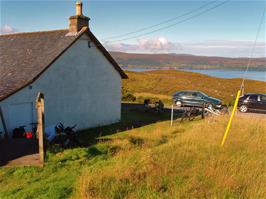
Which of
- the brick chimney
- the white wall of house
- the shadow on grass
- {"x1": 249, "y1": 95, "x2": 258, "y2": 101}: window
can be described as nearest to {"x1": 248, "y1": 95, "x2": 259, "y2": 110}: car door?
{"x1": 249, "y1": 95, "x2": 258, "y2": 101}: window

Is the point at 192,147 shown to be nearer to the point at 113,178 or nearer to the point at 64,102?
the point at 113,178

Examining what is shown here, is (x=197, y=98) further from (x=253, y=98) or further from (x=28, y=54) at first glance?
(x=28, y=54)

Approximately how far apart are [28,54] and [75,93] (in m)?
3.89

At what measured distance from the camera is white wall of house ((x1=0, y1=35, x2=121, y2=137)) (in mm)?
17109

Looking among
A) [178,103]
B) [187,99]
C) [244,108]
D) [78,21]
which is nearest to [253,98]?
[244,108]

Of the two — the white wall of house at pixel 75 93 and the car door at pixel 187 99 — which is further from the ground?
the white wall of house at pixel 75 93

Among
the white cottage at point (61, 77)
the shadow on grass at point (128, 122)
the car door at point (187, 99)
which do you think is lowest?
the shadow on grass at point (128, 122)

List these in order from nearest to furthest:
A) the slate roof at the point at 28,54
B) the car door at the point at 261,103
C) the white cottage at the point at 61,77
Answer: the white cottage at the point at 61,77
the slate roof at the point at 28,54
the car door at the point at 261,103

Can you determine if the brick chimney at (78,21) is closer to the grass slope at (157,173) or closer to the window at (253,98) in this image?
the grass slope at (157,173)

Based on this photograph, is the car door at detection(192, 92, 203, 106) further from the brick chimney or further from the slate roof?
the brick chimney

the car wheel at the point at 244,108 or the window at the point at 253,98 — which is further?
the car wheel at the point at 244,108

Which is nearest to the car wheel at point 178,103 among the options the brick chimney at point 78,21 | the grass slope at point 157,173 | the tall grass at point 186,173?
the brick chimney at point 78,21

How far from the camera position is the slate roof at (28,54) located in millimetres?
17359

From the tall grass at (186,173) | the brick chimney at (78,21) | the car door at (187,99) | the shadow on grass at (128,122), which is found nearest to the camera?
the tall grass at (186,173)
